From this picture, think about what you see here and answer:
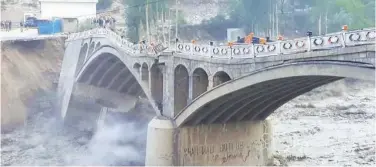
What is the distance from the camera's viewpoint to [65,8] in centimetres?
5919

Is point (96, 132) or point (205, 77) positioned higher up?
point (205, 77)

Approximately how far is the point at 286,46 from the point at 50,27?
35.8m

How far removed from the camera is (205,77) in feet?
90.1

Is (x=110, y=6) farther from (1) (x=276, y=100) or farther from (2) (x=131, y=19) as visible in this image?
(1) (x=276, y=100)

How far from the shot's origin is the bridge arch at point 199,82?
2719cm

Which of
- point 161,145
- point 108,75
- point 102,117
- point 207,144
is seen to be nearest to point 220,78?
point 207,144

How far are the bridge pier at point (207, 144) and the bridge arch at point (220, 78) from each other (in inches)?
153

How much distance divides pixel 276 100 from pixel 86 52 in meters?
20.3

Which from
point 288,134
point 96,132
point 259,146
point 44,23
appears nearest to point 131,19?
point 44,23

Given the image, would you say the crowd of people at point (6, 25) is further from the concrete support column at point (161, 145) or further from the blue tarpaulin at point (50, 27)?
the concrete support column at point (161, 145)

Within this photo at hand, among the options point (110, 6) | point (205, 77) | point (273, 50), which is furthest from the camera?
point (110, 6)

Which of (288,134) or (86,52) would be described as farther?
(86,52)

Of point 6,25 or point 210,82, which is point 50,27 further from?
point 210,82

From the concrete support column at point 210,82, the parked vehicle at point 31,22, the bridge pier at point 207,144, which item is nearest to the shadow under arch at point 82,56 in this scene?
the parked vehicle at point 31,22
